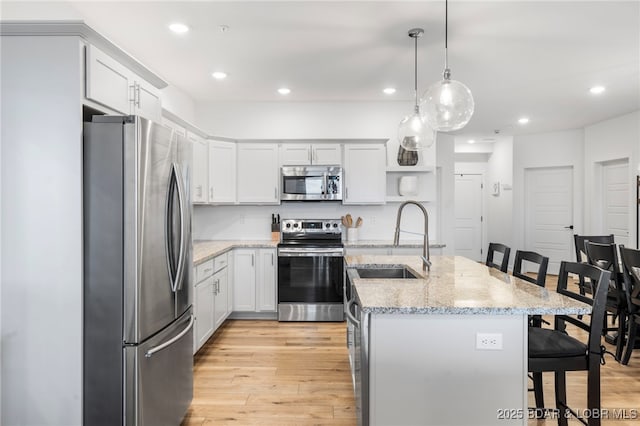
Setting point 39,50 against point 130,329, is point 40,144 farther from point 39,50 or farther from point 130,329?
point 130,329

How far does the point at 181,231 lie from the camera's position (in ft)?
7.21

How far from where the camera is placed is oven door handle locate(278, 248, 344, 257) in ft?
14.1

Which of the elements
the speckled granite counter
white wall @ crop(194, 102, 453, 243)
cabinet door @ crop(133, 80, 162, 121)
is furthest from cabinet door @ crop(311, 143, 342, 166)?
cabinet door @ crop(133, 80, 162, 121)

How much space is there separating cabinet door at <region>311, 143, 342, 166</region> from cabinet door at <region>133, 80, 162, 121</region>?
224cm

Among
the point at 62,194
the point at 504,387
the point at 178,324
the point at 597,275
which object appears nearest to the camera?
the point at 504,387

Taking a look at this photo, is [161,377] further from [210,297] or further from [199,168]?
[199,168]

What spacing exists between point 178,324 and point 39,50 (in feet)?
5.24

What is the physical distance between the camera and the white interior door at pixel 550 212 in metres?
6.90

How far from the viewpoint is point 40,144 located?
181cm

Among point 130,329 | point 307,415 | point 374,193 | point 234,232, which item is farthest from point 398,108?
point 130,329

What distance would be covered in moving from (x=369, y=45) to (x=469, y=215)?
5.95 meters

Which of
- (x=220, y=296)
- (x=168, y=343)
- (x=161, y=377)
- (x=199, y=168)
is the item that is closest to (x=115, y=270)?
(x=168, y=343)

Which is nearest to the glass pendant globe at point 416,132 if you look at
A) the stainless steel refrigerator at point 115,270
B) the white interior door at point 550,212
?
the stainless steel refrigerator at point 115,270

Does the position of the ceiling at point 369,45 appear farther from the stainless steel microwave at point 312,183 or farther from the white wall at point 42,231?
the stainless steel microwave at point 312,183
